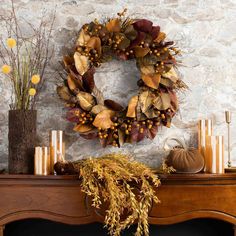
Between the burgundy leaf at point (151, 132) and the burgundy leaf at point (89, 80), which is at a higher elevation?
the burgundy leaf at point (89, 80)

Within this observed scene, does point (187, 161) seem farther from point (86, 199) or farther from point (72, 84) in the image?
point (72, 84)

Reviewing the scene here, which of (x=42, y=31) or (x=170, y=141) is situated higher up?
(x=42, y=31)

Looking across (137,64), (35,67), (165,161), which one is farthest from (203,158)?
(35,67)

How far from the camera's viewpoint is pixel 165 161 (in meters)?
3.18

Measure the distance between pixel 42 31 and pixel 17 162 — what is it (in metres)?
0.93

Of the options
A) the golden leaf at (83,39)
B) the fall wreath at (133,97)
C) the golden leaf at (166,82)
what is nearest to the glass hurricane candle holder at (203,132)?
the fall wreath at (133,97)

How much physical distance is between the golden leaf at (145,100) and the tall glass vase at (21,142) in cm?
71

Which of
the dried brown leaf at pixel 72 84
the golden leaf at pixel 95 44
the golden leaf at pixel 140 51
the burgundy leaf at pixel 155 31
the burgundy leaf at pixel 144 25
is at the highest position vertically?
the burgundy leaf at pixel 144 25

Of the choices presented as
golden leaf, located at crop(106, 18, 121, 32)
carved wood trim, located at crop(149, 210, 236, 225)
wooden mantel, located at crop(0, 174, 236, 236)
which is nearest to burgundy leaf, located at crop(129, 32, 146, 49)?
golden leaf, located at crop(106, 18, 121, 32)

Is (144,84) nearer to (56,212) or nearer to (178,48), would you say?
(178,48)

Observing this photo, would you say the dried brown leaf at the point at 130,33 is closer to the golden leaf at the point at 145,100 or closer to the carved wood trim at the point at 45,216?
the golden leaf at the point at 145,100

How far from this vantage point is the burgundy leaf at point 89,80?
3.19m

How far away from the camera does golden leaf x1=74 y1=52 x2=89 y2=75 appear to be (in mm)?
3172

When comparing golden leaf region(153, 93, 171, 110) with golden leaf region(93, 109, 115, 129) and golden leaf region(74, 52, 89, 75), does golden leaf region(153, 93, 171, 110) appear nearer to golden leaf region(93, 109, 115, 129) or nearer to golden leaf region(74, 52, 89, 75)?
golden leaf region(93, 109, 115, 129)
